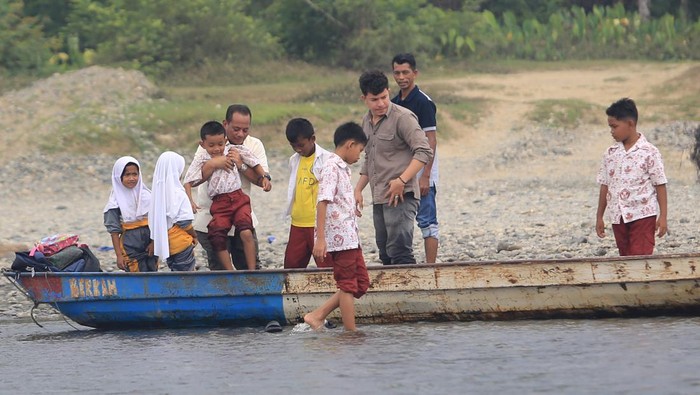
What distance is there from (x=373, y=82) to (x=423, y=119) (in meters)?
0.68

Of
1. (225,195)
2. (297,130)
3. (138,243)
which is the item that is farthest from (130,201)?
(297,130)

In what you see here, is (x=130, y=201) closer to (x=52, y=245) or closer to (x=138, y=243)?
(x=138, y=243)

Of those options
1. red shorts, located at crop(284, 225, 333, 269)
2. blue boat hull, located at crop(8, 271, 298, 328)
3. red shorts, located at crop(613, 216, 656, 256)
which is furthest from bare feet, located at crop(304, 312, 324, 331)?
red shorts, located at crop(613, 216, 656, 256)

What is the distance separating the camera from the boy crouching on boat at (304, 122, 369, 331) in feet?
26.9

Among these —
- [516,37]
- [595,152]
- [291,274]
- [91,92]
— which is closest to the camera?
[291,274]

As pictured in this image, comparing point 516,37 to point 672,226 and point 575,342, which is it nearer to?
point 672,226

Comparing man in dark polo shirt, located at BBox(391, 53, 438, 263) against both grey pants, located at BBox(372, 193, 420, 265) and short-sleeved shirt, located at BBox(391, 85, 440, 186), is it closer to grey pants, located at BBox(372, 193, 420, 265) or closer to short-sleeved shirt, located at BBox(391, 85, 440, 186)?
short-sleeved shirt, located at BBox(391, 85, 440, 186)

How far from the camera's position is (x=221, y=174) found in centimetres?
926

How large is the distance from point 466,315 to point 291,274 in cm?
122

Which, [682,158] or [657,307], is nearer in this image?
[657,307]

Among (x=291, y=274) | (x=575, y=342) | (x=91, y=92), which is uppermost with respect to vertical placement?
(x=91, y=92)

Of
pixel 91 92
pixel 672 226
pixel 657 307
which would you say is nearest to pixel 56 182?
pixel 91 92

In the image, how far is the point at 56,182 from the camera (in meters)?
19.3

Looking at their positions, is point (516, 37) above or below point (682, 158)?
above
